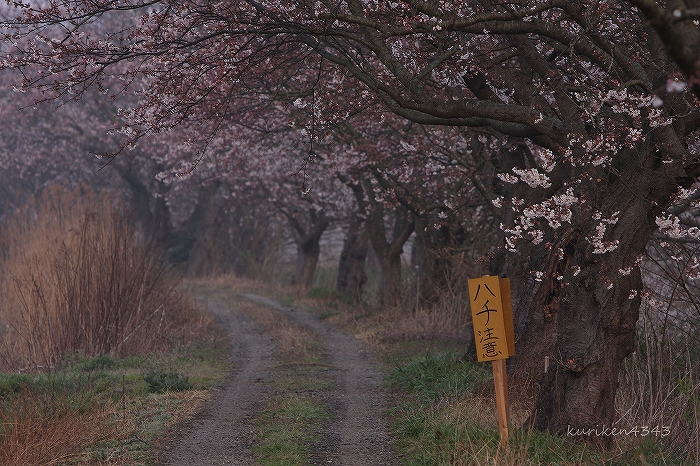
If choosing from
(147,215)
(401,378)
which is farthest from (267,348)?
(147,215)

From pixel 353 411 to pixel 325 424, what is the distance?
789 millimetres

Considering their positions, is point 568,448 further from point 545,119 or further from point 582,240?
point 545,119

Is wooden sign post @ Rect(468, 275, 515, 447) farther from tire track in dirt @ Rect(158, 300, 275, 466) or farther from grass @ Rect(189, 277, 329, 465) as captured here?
tire track in dirt @ Rect(158, 300, 275, 466)

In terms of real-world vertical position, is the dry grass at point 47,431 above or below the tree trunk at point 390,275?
below

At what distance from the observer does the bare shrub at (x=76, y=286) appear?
40.4 ft

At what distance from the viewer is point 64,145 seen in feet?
119

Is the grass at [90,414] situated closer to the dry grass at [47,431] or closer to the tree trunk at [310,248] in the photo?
the dry grass at [47,431]

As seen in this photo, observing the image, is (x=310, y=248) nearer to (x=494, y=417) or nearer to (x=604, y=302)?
(x=494, y=417)

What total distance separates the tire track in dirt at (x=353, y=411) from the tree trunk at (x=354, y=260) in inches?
401

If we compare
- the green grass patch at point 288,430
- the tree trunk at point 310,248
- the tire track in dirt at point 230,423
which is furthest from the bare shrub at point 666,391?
the tree trunk at point 310,248

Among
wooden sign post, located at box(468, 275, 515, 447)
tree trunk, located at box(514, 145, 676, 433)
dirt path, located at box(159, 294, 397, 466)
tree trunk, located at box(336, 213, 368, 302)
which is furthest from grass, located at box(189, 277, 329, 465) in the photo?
tree trunk, located at box(336, 213, 368, 302)

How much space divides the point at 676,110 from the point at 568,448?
2726mm

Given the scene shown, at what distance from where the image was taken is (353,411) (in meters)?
8.92

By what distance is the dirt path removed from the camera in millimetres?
6883
